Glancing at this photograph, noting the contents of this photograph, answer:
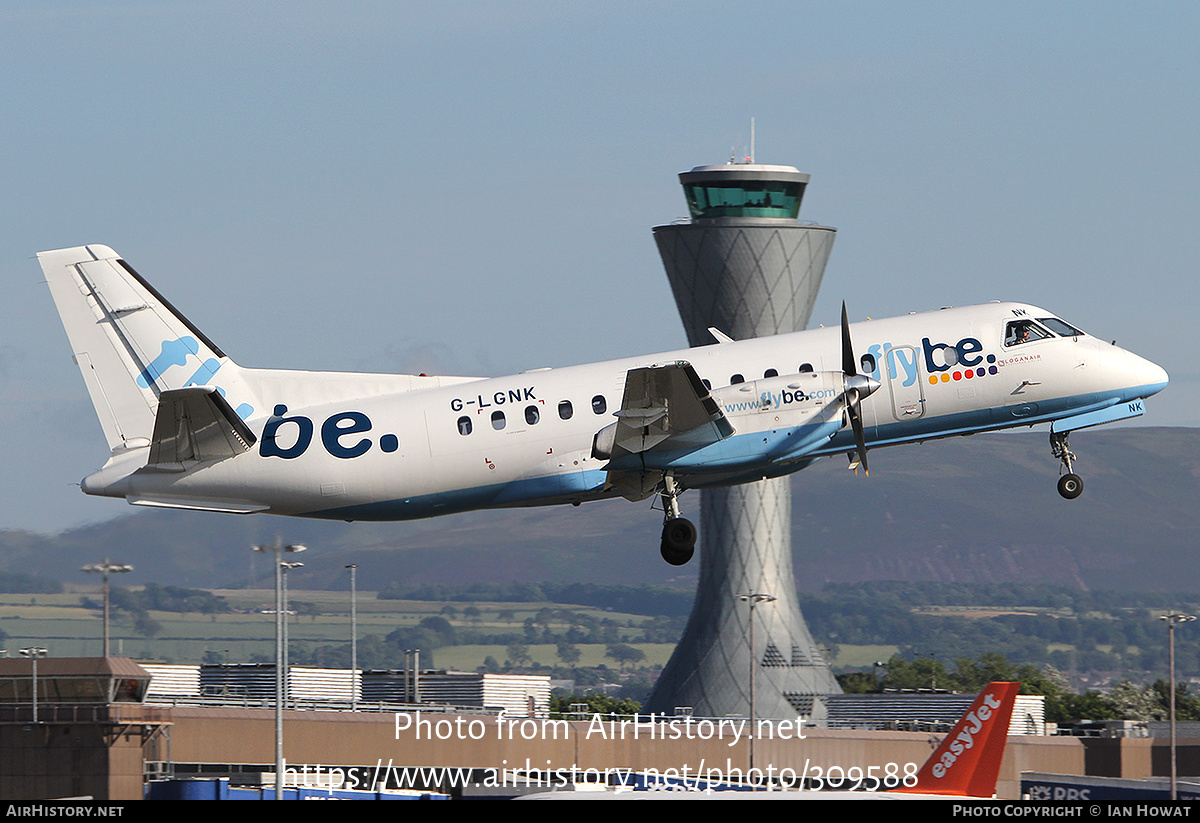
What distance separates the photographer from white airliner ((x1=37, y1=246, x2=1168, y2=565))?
3359 centimetres

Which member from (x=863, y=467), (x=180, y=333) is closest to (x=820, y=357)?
(x=863, y=467)

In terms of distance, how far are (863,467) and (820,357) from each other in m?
2.49

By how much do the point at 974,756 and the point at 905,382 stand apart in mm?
11408

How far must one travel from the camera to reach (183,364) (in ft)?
117

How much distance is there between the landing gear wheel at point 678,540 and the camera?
113 feet

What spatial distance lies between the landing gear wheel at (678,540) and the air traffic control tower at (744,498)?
293 feet

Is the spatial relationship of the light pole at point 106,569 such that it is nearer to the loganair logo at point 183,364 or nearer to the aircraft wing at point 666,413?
the loganair logo at point 183,364

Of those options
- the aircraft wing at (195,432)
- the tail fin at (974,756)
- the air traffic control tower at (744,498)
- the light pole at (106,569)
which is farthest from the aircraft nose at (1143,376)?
the air traffic control tower at (744,498)

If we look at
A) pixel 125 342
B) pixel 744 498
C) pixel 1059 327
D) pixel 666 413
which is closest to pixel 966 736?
pixel 1059 327

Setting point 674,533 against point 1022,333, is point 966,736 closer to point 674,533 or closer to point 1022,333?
point 1022,333

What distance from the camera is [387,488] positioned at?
3422cm

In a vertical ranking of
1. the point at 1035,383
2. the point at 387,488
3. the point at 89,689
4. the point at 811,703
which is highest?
the point at 1035,383
